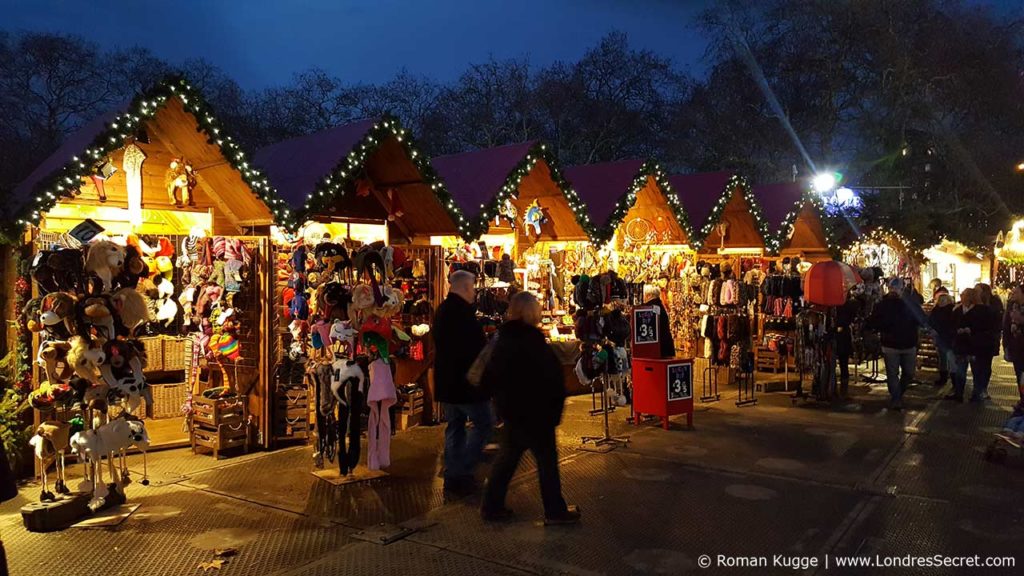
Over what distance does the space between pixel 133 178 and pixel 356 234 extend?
2.77m

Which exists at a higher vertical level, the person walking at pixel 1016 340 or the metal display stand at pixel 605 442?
the person walking at pixel 1016 340

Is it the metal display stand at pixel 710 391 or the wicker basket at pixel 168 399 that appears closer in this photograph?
the wicker basket at pixel 168 399

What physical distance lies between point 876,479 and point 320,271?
18.2 ft

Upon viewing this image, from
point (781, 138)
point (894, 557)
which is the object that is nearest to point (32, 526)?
point (894, 557)

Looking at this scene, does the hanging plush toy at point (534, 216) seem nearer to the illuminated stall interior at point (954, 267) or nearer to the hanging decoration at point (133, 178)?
the hanging decoration at point (133, 178)

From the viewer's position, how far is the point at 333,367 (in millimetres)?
6430

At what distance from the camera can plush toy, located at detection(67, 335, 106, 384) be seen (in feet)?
17.7

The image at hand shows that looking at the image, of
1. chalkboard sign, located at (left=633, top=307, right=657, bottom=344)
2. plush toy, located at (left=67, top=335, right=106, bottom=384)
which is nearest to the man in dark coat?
chalkboard sign, located at (left=633, top=307, right=657, bottom=344)

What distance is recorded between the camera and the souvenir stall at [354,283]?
6.56 meters

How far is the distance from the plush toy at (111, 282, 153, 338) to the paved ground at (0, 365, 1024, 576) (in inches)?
56.0

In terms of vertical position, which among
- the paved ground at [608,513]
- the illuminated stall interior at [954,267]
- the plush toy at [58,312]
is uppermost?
the illuminated stall interior at [954,267]

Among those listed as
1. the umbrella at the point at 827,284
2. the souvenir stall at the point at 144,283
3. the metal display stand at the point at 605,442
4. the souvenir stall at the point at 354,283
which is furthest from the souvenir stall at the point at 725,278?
the souvenir stall at the point at 144,283

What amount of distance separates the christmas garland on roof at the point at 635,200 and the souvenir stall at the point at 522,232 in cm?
34

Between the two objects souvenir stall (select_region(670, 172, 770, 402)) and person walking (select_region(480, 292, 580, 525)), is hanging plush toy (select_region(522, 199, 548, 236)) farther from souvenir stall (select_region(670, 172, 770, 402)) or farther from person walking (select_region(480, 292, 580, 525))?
person walking (select_region(480, 292, 580, 525))
